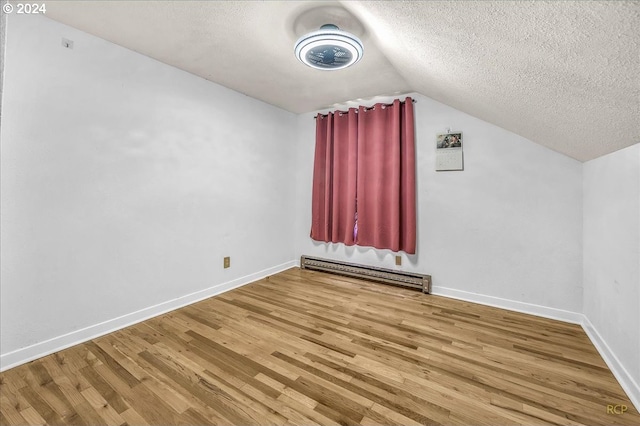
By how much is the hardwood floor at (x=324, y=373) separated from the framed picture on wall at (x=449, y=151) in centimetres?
142

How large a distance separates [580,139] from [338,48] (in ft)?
5.59

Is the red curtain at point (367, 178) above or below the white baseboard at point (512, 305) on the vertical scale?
above

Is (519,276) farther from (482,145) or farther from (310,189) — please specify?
(310,189)

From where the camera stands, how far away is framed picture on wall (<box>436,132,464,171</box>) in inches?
105

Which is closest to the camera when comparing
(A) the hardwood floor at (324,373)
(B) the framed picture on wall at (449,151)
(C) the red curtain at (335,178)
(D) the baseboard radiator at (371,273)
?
(A) the hardwood floor at (324,373)

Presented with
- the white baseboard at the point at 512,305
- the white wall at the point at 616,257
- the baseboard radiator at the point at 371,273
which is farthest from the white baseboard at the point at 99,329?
the white wall at the point at 616,257

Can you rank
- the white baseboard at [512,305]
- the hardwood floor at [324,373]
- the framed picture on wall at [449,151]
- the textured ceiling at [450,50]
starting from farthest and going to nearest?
the framed picture on wall at [449,151] < the white baseboard at [512,305] < the hardwood floor at [324,373] < the textured ceiling at [450,50]

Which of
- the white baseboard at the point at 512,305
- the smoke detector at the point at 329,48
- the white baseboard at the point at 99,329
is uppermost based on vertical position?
the smoke detector at the point at 329,48

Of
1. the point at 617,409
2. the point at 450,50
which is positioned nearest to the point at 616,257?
the point at 617,409

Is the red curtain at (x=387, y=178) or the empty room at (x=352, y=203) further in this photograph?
the red curtain at (x=387, y=178)

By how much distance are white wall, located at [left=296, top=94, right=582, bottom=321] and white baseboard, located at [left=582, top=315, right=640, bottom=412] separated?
0.99 feet

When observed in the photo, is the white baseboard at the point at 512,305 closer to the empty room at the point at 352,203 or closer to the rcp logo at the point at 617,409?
the empty room at the point at 352,203

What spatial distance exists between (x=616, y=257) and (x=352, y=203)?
2187 mm

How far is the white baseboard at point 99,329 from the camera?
160 centimetres
